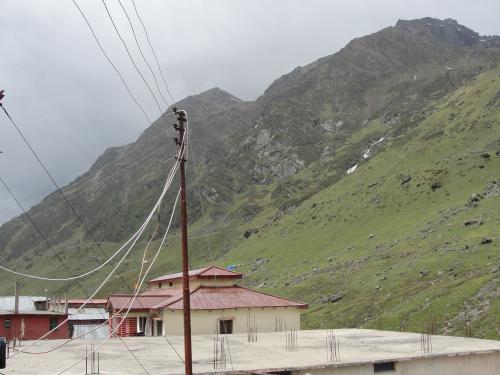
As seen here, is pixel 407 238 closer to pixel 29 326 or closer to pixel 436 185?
pixel 436 185

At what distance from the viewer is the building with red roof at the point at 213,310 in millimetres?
50938

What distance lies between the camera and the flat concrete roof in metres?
28.2

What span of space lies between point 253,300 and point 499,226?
171 ft

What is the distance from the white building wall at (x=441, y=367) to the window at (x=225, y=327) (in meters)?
24.4

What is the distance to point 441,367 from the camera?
1228 inches

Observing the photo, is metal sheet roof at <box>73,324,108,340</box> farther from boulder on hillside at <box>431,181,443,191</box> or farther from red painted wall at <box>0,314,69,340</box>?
boulder on hillside at <box>431,181,443,191</box>

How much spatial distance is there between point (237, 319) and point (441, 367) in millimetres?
24722

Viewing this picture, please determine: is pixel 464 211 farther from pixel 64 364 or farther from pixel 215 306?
pixel 64 364

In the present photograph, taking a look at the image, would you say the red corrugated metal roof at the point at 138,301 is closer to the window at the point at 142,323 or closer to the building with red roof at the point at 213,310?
the building with red roof at the point at 213,310

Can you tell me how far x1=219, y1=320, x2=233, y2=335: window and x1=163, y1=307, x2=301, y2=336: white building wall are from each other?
38cm

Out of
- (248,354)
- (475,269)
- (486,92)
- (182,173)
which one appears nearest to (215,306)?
(248,354)

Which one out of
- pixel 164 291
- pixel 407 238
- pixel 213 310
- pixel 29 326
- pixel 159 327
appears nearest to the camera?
pixel 213 310

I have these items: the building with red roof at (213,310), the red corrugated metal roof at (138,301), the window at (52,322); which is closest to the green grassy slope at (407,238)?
the building with red roof at (213,310)

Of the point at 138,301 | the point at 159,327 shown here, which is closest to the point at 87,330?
the point at 138,301
